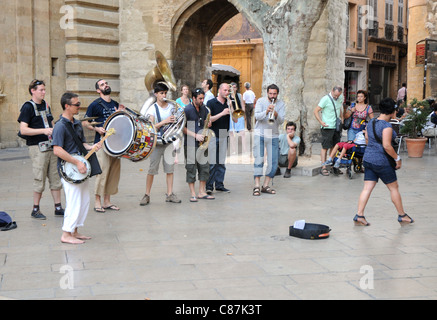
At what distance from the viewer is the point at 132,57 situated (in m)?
17.0

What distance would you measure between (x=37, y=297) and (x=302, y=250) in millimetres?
2564

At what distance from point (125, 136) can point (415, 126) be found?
28.5 ft

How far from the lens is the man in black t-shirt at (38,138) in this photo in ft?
23.0

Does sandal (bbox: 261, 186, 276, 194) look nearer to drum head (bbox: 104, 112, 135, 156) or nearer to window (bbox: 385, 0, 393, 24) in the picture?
drum head (bbox: 104, 112, 135, 156)

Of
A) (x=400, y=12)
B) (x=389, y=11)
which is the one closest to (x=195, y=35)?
(x=389, y=11)

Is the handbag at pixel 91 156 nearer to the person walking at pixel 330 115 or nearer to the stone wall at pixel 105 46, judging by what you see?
the person walking at pixel 330 115

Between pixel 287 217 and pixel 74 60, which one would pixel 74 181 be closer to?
pixel 287 217

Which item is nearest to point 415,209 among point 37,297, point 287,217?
point 287,217

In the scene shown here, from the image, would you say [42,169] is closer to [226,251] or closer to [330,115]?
[226,251]

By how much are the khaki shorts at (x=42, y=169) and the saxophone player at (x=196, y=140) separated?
193 cm

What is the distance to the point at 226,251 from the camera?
5664mm

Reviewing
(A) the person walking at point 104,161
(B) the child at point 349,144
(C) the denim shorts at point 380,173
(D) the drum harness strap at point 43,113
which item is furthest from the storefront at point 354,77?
(D) the drum harness strap at point 43,113

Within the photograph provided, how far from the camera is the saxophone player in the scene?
27.3 ft
